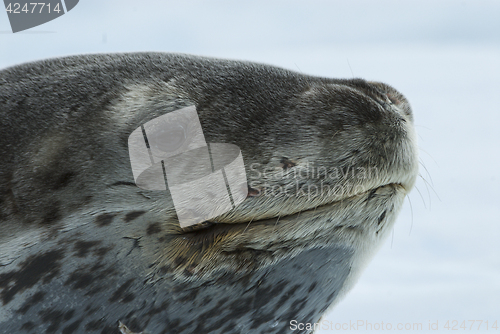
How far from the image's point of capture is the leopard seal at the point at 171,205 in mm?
1363

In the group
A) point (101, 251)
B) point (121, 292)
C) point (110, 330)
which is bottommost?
point (110, 330)

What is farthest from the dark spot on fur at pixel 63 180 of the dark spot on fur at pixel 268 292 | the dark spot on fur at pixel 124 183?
the dark spot on fur at pixel 268 292

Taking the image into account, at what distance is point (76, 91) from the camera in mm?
1476

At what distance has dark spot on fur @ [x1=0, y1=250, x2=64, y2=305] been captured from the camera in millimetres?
1363

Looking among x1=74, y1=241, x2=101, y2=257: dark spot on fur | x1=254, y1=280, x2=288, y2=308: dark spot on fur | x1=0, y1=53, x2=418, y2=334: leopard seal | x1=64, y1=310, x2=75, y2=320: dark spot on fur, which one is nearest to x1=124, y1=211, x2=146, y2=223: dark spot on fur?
x1=0, y1=53, x2=418, y2=334: leopard seal

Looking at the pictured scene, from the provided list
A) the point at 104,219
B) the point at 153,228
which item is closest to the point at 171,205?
the point at 153,228

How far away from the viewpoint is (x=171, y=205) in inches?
54.6

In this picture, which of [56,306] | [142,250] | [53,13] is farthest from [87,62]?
[53,13]

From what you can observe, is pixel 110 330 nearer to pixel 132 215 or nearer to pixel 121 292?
pixel 121 292

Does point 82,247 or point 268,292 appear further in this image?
point 268,292

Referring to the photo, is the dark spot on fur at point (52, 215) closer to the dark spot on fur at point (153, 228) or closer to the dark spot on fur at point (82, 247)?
the dark spot on fur at point (82, 247)

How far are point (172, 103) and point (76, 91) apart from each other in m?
0.30
